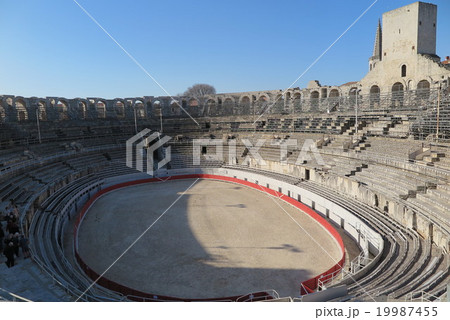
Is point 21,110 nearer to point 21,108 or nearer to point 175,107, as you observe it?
point 21,108

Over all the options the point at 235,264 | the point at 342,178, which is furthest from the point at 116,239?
the point at 342,178

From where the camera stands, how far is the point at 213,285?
1247cm

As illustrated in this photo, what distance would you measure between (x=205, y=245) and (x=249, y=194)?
10355mm

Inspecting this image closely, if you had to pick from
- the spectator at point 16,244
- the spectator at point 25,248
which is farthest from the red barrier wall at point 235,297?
the spectator at point 16,244

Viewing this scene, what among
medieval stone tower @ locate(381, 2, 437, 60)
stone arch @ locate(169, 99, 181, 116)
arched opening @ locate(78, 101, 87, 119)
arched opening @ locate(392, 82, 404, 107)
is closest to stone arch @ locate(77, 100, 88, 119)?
arched opening @ locate(78, 101, 87, 119)

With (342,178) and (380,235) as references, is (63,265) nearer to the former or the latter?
(380,235)

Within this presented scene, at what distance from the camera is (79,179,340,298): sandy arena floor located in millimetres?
12766

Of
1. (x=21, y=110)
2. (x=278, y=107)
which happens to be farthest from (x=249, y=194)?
(x=21, y=110)

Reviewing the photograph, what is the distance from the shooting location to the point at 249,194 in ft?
85.1

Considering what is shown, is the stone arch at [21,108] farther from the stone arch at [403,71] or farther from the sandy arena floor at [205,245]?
the stone arch at [403,71]

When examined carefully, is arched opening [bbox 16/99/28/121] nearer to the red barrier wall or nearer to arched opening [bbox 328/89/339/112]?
the red barrier wall

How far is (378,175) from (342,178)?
235cm

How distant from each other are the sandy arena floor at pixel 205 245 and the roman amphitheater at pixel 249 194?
97 mm

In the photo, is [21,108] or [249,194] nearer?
[249,194]
